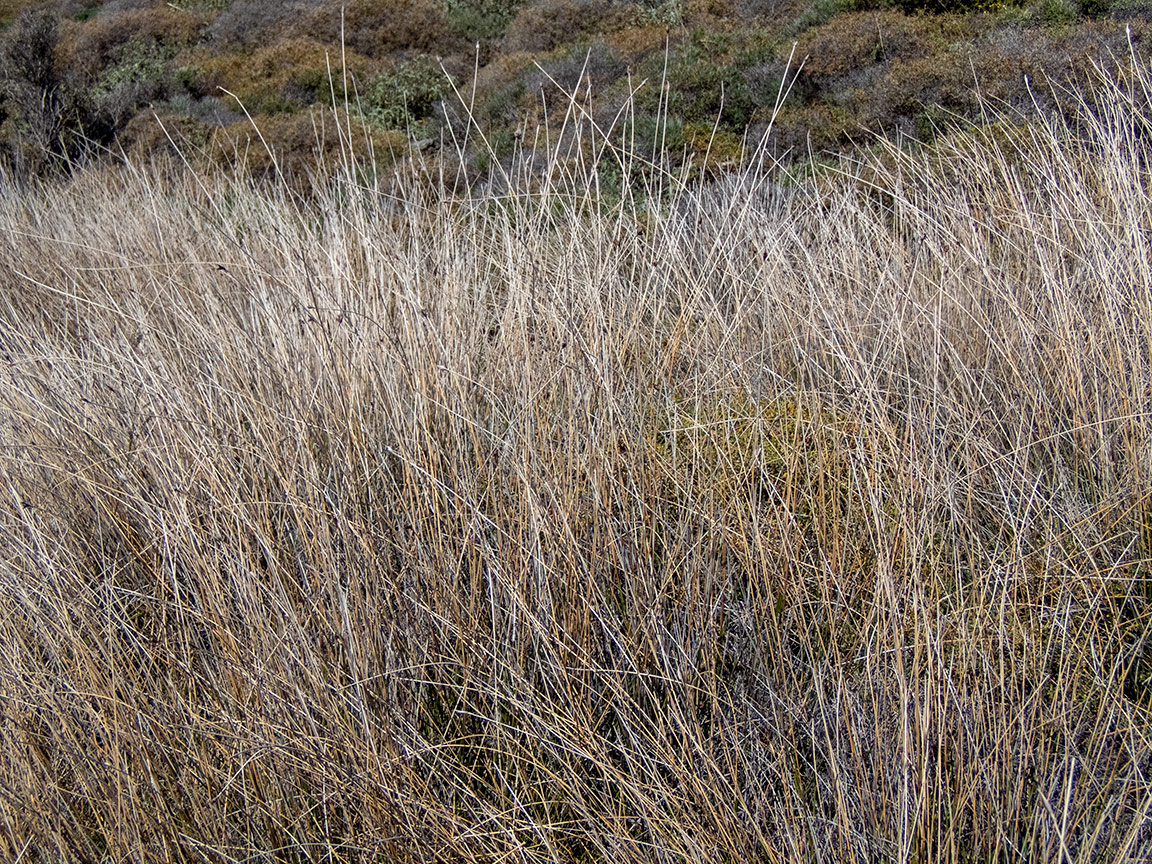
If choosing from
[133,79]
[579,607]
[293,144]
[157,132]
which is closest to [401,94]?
[293,144]

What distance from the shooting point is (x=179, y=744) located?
129cm

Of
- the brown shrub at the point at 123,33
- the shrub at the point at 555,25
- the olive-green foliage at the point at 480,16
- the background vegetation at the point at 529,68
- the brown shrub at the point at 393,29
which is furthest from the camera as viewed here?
the brown shrub at the point at 123,33

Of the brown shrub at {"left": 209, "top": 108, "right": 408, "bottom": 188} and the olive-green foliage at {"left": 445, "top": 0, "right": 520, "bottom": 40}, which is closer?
the brown shrub at {"left": 209, "top": 108, "right": 408, "bottom": 188}

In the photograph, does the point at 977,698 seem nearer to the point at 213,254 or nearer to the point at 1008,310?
the point at 1008,310

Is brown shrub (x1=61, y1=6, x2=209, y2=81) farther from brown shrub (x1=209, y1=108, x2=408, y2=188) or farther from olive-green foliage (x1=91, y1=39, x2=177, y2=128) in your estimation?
brown shrub (x1=209, y1=108, x2=408, y2=188)

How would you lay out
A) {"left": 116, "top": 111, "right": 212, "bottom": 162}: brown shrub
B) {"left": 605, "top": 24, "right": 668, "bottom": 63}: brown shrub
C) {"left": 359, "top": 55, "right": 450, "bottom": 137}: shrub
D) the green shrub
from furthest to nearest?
{"left": 359, "top": 55, "right": 450, "bottom": 137}: shrub → {"left": 605, "top": 24, "right": 668, "bottom": 63}: brown shrub → {"left": 116, "top": 111, "right": 212, "bottom": 162}: brown shrub → the green shrub

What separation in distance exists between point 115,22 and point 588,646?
50.8 ft

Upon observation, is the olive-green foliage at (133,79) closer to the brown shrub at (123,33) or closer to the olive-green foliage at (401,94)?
the brown shrub at (123,33)

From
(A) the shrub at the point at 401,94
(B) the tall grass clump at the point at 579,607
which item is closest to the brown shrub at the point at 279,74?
(A) the shrub at the point at 401,94

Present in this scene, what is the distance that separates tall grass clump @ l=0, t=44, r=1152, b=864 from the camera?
1.09m

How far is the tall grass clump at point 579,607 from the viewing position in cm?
109

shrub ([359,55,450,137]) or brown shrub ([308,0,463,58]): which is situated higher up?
brown shrub ([308,0,463,58])

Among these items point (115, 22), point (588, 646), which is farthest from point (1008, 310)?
point (115, 22)

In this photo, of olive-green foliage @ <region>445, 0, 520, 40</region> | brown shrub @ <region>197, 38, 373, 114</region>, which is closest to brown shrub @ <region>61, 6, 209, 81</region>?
brown shrub @ <region>197, 38, 373, 114</region>
